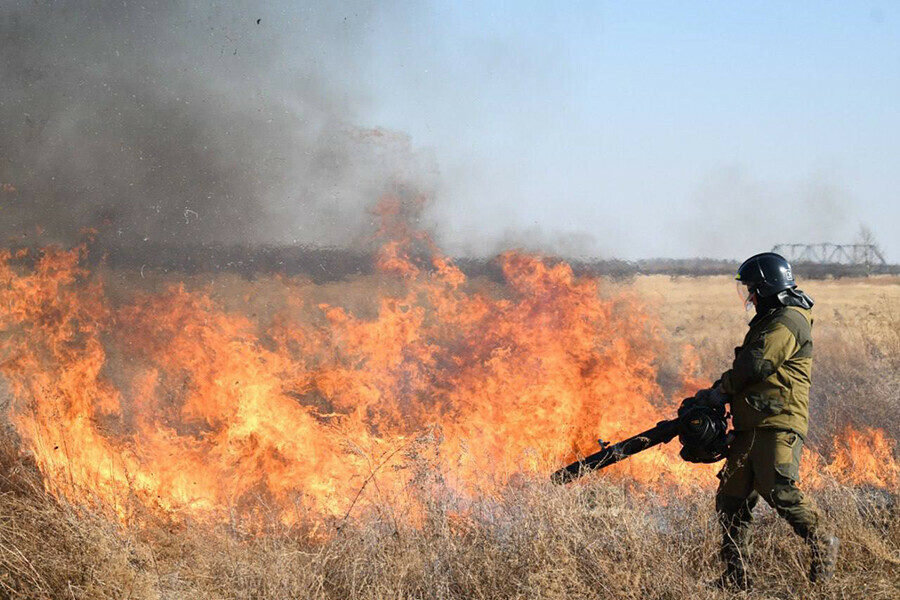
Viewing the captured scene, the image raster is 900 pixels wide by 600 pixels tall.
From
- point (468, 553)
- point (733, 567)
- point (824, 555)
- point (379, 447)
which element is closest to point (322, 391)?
point (379, 447)

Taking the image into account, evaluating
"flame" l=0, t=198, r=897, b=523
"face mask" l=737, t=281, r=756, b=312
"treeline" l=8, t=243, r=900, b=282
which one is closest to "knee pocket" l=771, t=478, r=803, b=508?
"face mask" l=737, t=281, r=756, b=312

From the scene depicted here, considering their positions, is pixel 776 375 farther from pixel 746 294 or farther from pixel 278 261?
pixel 278 261

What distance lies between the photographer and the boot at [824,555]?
4430 mm

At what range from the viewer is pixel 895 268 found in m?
28.3

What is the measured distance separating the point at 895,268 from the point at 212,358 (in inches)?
1113

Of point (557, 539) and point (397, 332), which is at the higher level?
point (397, 332)

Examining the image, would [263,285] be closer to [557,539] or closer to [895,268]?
[557,539]

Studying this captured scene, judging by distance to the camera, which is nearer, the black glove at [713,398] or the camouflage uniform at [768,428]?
the camouflage uniform at [768,428]

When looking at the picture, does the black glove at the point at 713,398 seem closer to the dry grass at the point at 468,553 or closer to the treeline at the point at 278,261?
the dry grass at the point at 468,553

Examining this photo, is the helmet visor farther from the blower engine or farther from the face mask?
the blower engine

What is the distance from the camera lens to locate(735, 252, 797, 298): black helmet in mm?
4992

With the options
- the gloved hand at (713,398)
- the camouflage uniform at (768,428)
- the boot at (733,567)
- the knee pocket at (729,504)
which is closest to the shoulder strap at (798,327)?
the camouflage uniform at (768,428)

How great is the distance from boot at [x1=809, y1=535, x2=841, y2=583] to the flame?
158 cm

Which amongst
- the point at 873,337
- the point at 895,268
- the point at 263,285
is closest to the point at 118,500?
the point at 263,285
